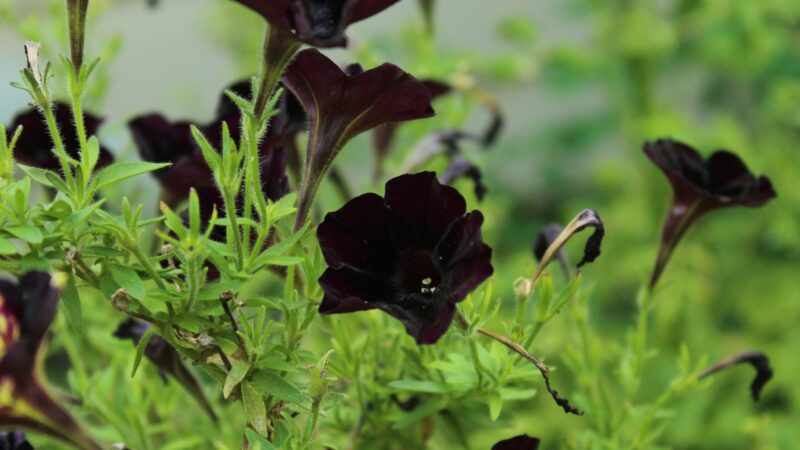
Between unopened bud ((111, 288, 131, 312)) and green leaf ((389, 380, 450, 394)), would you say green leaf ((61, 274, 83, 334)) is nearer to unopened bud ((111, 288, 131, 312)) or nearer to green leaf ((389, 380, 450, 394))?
unopened bud ((111, 288, 131, 312))

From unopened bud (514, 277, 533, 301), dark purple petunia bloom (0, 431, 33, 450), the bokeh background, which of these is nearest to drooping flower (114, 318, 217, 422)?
dark purple petunia bloom (0, 431, 33, 450)

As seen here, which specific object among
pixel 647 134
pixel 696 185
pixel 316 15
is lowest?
pixel 647 134

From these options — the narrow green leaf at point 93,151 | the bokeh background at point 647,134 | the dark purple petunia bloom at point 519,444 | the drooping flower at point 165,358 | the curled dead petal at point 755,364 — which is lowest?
the bokeh background at point 647,134

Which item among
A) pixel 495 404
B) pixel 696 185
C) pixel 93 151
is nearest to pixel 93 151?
pixel 93 151

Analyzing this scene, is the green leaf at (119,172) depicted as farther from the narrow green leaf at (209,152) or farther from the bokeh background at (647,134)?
the bokeh background at (647,134)

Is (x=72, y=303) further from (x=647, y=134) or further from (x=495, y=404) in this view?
(x=647, y=134)

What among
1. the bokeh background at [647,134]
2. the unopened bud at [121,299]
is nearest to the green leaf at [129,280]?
the unopened bud at [121,299]
